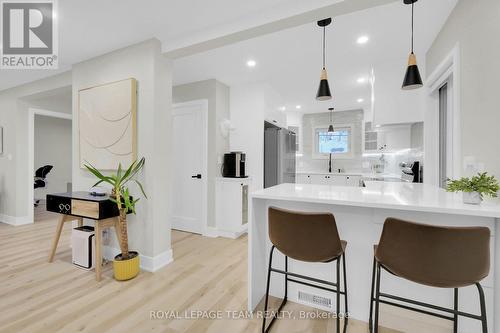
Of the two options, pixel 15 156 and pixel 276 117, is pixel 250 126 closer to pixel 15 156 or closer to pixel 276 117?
pixel 276 117

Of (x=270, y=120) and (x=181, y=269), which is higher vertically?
(x=270, y=120)

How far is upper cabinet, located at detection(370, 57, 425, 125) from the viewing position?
2.93m

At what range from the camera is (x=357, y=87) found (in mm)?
4199

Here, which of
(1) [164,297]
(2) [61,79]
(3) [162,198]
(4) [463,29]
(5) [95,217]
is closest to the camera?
(4) [463,29]

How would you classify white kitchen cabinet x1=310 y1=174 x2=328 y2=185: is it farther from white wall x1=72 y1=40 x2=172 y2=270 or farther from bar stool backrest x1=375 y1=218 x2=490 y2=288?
bar stool backrest x1=375 y1=218 x2=490 y2=288

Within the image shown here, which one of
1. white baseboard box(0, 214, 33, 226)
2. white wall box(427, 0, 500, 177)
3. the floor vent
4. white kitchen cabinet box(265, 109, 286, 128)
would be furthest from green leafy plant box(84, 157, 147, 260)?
white baseboard box(0, 214, 33, 226)

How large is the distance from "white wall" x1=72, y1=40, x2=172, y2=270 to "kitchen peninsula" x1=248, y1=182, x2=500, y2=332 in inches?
50.1

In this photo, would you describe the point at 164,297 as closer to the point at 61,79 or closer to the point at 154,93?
the point at 154,93

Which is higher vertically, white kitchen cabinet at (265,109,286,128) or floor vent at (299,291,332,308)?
white kitchen cabinet at (265,109,286,128)

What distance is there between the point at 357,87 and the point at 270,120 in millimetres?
1712

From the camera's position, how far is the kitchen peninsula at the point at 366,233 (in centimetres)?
137

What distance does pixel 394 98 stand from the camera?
9.87 feet

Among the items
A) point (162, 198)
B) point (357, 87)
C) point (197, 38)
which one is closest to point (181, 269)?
point (162, 198)

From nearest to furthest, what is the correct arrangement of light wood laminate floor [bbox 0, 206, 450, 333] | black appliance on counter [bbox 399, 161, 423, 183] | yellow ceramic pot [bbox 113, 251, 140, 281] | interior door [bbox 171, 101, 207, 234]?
light wood laminate floor [bbox 0, 206, 450, 333] < yellow ceramic pot [bbox 113, 251, 140, 281] < black appliance on counter [bbox 399, 161, 423, 183] < interior door [bbox 171, 101, 207, 234]
